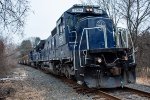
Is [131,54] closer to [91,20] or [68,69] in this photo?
[91,20]

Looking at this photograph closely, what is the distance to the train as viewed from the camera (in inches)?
423

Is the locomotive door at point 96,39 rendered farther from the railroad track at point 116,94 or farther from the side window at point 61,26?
the side window at point 61,26

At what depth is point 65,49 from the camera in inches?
530

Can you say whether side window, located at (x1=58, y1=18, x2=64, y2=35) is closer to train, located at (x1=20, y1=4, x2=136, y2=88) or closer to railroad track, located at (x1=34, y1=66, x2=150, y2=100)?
train, located at (x1=20, y1=4, x2=136, y2=88)

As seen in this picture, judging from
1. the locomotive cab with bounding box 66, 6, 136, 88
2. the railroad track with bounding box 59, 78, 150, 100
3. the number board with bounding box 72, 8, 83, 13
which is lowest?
the railroad track with bounding box 59, 78, 150, 100

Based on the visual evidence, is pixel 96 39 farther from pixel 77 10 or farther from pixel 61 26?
pixel 61 26

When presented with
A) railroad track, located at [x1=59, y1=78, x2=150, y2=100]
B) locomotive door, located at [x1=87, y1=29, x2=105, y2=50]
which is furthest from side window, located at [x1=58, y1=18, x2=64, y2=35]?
railroad track, located at [x1=59, y1=78, x2=150, y2=100]

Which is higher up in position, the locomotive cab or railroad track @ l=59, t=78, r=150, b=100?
the locomotive cab

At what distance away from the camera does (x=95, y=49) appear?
10.7 metres

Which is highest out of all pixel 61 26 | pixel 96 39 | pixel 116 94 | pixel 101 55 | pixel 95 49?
pixel 61 26

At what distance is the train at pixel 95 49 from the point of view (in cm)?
1073

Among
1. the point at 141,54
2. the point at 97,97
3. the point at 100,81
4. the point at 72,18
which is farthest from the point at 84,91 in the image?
the point at 141,54

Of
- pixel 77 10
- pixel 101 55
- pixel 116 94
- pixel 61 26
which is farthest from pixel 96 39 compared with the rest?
pixel 61 26

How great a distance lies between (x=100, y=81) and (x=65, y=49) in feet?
10.9
